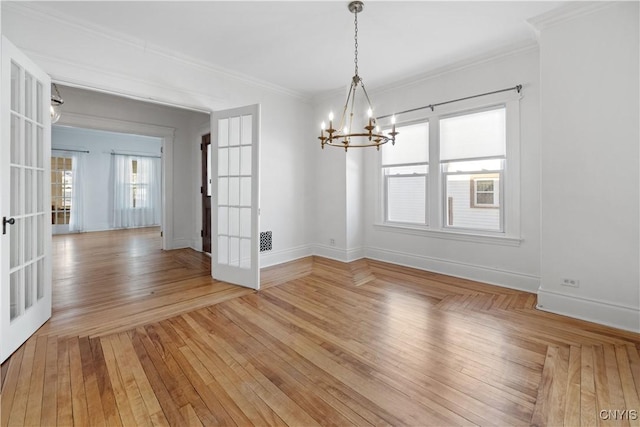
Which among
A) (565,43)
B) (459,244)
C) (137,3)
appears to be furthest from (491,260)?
(137,3)

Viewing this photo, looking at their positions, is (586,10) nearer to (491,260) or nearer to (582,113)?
(582,113)

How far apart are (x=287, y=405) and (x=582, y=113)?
3.45m

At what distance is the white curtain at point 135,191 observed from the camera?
893 cm

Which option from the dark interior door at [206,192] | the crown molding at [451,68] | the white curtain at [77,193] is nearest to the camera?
the crown molding at [451,68]

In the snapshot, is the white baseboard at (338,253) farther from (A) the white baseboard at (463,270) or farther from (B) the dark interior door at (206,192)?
(B) the dark interior door at (206,192)

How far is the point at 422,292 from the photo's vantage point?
343cm

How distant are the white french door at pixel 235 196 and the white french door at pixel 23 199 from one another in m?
1.65

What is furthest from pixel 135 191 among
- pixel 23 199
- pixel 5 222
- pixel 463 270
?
pixel 463 270

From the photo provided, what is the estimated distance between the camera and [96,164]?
28.1 feet

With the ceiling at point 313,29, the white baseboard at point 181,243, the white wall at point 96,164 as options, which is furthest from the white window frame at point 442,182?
the white wall at point 96,164

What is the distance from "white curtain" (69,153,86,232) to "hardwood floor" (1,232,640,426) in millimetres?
6101

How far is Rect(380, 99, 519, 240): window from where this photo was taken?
3598mm

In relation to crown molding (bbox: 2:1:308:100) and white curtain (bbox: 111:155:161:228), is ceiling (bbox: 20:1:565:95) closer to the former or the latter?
crown molding (bbox: 2:1:308:100)

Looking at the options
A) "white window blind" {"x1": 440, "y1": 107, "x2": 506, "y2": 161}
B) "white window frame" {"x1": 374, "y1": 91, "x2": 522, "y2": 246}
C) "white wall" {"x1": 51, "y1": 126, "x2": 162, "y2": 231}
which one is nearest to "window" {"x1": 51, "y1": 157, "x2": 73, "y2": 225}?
"white wall" {"x1": 51, "y1": 126, "x2": 162, "y2": 231}
